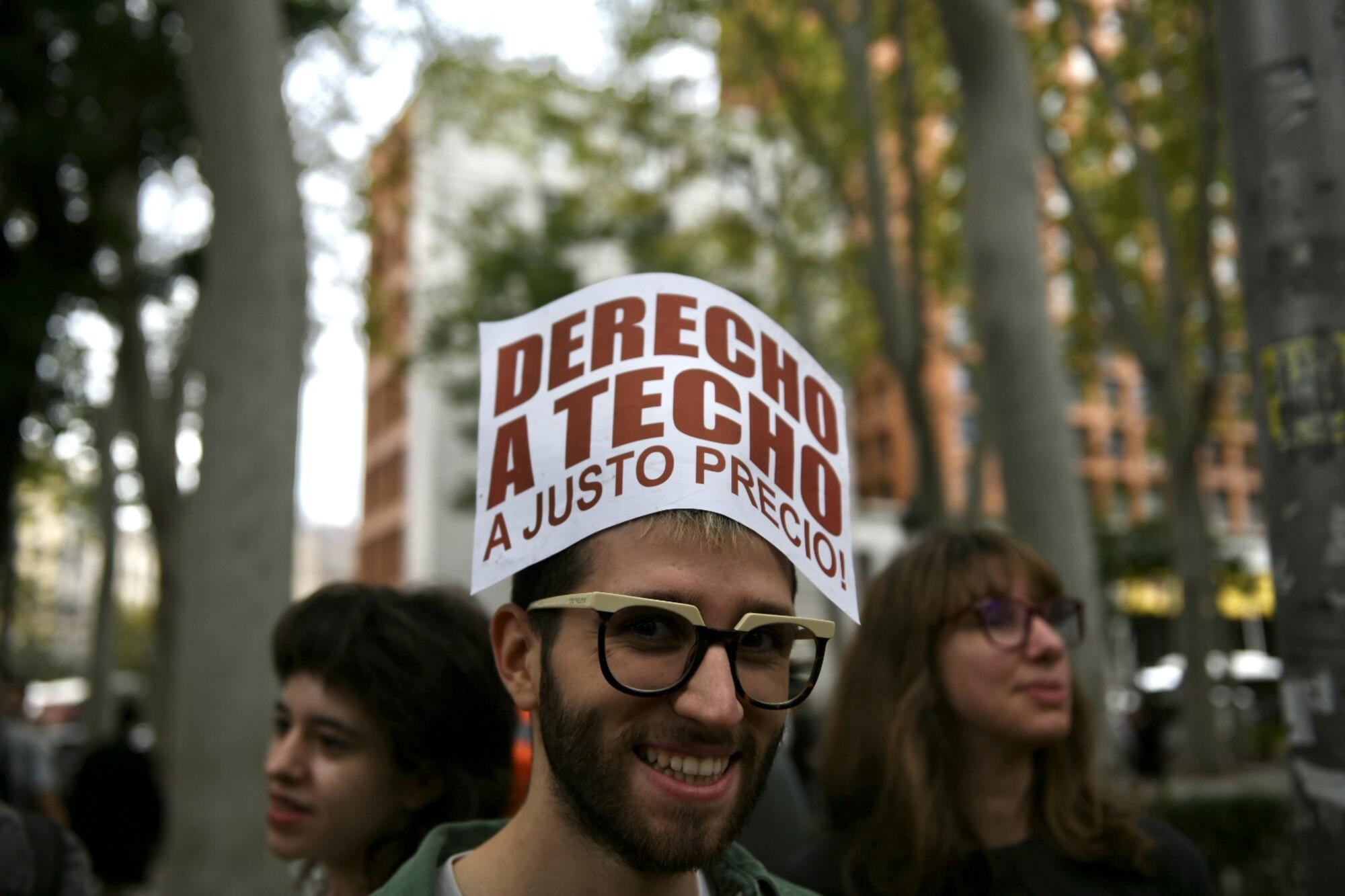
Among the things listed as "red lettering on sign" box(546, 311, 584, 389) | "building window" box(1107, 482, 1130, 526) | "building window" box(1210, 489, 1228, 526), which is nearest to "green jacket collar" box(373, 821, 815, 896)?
"red lettering on sign" box(546, 311, 584, 389)

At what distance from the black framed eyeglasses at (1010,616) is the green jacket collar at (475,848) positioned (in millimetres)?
1140

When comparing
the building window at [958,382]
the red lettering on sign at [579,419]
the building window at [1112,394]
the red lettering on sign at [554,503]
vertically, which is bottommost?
the red lettering on sign at [554,503]

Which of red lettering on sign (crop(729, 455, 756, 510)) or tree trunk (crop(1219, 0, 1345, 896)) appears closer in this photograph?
red lettering on sign (crop(729, 455, 756, 510))

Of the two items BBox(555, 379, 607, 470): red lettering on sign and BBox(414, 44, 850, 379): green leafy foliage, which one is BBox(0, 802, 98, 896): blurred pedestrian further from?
BBox(414, 44, 850, 379): green leafy foliage

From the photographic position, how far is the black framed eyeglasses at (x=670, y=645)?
1755 mm

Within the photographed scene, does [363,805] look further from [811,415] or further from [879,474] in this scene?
[879,474]

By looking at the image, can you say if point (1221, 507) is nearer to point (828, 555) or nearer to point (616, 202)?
point (616, 202)

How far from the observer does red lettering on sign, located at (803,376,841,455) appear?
2.12 m

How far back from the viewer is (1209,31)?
11.1m

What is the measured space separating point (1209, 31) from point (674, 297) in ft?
35.3

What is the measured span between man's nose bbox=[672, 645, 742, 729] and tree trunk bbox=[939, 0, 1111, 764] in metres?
5.56

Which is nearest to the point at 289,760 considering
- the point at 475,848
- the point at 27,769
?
the point at 475,848

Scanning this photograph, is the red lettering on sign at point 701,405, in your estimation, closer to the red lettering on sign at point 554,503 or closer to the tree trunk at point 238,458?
the red lettering on sign at point 554,503

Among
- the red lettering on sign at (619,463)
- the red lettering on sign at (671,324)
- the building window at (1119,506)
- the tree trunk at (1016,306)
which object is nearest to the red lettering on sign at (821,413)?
the red lettering on sign at (671,324)
